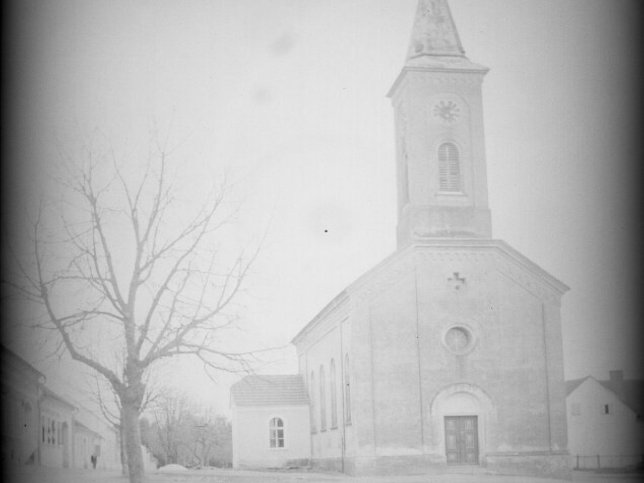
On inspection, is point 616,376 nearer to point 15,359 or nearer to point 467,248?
point 467,248

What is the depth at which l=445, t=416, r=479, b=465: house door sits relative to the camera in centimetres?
3656

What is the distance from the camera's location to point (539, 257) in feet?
128

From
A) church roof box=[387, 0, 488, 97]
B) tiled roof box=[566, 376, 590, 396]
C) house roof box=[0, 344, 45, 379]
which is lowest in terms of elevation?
tiled roof box=[566, 376, 590, 396]

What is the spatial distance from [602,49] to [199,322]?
59.1 ft

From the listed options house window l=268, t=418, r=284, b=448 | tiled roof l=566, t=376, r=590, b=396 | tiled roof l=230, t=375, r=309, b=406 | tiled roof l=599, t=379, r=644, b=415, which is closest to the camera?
house window l=268, t=418, r=284, b=448

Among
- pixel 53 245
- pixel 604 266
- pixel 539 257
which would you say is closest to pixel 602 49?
pixel 604 266

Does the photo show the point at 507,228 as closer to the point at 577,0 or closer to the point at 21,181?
the point at 577,0

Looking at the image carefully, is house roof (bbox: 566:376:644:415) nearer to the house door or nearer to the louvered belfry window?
the house door

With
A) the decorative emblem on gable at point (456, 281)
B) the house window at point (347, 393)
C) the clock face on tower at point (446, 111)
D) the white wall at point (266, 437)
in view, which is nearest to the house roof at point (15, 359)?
the house window at point (347, 393)

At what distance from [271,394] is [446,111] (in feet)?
69.9

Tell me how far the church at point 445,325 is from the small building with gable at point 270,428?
26.8 ft

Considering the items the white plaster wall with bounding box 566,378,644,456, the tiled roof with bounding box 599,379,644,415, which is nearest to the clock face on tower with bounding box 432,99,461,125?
the white plaster wall with bounding box 566,378,644,456

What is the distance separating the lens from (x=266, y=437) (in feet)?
165

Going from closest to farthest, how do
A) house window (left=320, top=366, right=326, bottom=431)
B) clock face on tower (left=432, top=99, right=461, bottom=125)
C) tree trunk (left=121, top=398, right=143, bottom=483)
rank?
tree trunk (left=121, top=398, right=143, bottom=483)
clock face on tower (left=432, top=99, right=461, bottom=125)
house window (left=320, top=366, right=326, bottom=431)
